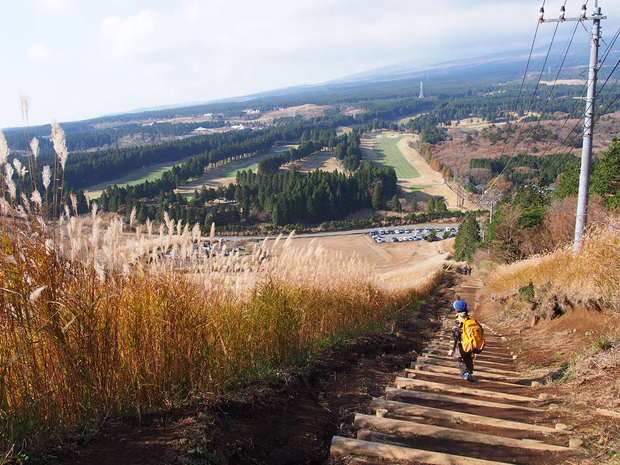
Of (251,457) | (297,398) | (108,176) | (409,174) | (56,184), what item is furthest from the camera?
(409,174)

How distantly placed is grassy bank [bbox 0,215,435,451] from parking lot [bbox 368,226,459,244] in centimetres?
6306

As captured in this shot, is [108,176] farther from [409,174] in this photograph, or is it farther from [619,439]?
[619,439]

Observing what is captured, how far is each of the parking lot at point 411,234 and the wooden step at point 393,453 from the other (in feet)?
212

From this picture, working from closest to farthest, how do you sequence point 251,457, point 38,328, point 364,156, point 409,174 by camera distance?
point 38,328
point 251,457
point 409,174
point 364,156

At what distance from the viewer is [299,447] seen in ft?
11.5

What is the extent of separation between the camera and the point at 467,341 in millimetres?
5453

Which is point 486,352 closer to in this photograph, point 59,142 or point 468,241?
point 59,142

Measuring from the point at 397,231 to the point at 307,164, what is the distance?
50949 millimetres

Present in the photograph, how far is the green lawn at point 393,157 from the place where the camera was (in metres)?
115

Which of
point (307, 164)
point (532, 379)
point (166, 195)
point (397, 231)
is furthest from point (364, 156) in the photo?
point (532, 379)

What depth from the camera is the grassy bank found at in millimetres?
2928

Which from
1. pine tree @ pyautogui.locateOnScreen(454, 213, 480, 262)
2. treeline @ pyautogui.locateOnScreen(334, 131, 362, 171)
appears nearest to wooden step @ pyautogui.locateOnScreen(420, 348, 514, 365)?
pine tree @ pyautogui.locateOnScreen(454, 213, 480, 262)

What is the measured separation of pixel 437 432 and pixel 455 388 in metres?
1.46

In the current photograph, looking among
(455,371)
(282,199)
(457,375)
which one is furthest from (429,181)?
(457,375)
